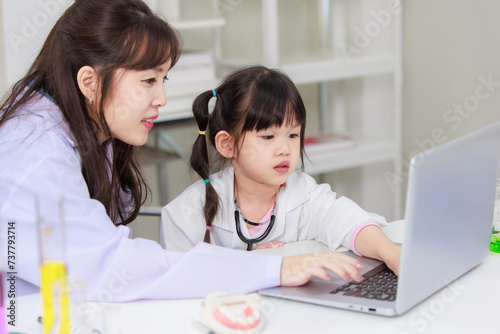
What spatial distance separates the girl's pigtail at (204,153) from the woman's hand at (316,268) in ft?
1.39

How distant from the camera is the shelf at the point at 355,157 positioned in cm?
262

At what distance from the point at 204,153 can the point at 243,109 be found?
16 cm

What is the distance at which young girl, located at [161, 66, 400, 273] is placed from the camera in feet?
4.75

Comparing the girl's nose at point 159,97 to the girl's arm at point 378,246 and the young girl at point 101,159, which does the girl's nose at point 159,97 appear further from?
the girl's arm at point 378,246

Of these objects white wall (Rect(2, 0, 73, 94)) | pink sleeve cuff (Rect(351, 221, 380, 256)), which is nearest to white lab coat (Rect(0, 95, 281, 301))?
pink sleeve cuff (Rect(351, 221, 380, 256))

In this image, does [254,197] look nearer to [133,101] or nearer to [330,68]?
[133,101]

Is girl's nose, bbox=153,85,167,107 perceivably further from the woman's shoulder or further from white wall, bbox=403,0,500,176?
white wall, bbox=403,0,500,176

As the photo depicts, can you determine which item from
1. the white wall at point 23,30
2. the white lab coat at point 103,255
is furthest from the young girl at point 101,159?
the white wall at point 23,30

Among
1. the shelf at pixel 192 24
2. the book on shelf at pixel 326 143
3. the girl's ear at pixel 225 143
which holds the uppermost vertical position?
the shelf at pixel 192 24

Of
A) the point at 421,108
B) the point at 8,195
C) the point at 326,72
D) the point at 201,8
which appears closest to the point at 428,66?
the point at 421,108

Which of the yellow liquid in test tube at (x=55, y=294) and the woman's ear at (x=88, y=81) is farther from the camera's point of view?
the woman's ear at (x=88, y=81)

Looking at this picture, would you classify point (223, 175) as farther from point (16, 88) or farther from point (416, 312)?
point (416, 312)

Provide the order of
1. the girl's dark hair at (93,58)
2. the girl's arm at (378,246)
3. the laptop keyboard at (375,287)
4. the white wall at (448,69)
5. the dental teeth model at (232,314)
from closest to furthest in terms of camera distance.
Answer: the dental teeth model at (232,314), the laptop keyboard at (375,287), the girl's arm at (378,246), the girl's dark hair at (93,58), the white wall at (448,69)

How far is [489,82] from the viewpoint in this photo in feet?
7.97
